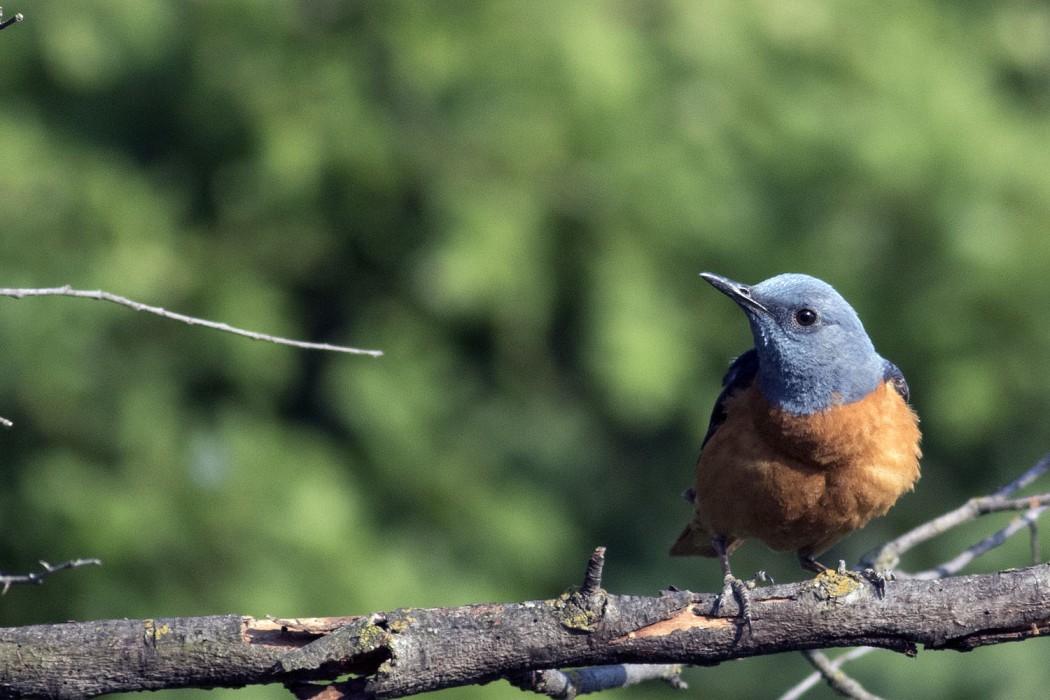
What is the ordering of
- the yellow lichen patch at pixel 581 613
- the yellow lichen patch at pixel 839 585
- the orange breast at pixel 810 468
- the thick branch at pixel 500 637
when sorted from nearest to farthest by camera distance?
1. the thick branch at pixel 500 637
2. the yellow lichen patch at pixel 581 613
3. the yellow lichen patch at pixel 839 585
4. the orange breast at pixel 810 468

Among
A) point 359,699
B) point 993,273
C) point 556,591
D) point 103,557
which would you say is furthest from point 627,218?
point 359,699

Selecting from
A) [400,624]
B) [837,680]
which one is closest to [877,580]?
[837,680]

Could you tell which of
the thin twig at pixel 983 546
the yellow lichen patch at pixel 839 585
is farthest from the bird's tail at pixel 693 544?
the yellow lichen patch at pixel 839 585

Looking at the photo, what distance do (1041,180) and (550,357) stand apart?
11.1 ft

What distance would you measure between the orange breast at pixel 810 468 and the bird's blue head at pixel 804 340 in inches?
3.8

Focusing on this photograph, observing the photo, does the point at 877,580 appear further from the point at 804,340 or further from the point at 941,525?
the point at 804,340

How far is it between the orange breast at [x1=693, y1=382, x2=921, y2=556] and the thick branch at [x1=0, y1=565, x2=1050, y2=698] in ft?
4.13

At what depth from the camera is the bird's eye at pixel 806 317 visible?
5281 millimetres

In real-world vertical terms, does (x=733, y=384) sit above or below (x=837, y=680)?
above

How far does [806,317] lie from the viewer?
5293mm

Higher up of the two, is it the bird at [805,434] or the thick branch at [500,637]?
the bird at [805,434]

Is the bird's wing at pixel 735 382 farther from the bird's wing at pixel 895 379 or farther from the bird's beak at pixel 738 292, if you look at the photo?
the bird's beak at pixel 738 292

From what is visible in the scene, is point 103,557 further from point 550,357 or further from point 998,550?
point 998,550

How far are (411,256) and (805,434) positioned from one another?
3442 millimetres
